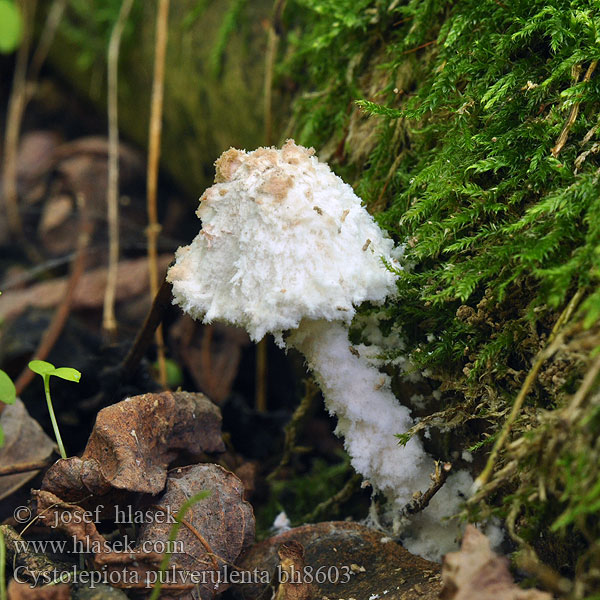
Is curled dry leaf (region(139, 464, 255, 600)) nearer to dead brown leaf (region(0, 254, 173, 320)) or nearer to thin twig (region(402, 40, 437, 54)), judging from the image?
thin twig (region(402, 40, 437, 54))

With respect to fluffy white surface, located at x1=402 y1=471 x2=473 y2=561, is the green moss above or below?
above

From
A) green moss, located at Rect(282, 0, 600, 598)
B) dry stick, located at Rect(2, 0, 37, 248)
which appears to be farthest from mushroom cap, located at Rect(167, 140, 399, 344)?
dry stick, located at Rect(2, 0, 37, 248)

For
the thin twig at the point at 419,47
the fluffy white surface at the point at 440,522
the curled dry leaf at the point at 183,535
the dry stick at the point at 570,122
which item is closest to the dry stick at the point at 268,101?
the thin twig at the point at 419,47

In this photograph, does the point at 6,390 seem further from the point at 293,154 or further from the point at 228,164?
the point at 293,154

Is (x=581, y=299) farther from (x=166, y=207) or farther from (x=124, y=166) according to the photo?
(x=124, y=166)

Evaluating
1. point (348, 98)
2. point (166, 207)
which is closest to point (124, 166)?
point (166, 207)

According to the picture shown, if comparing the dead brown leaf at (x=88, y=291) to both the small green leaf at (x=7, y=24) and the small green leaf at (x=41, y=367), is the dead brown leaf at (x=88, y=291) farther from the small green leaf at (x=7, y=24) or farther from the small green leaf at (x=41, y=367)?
the small green leaf at (x=41, y=367)
